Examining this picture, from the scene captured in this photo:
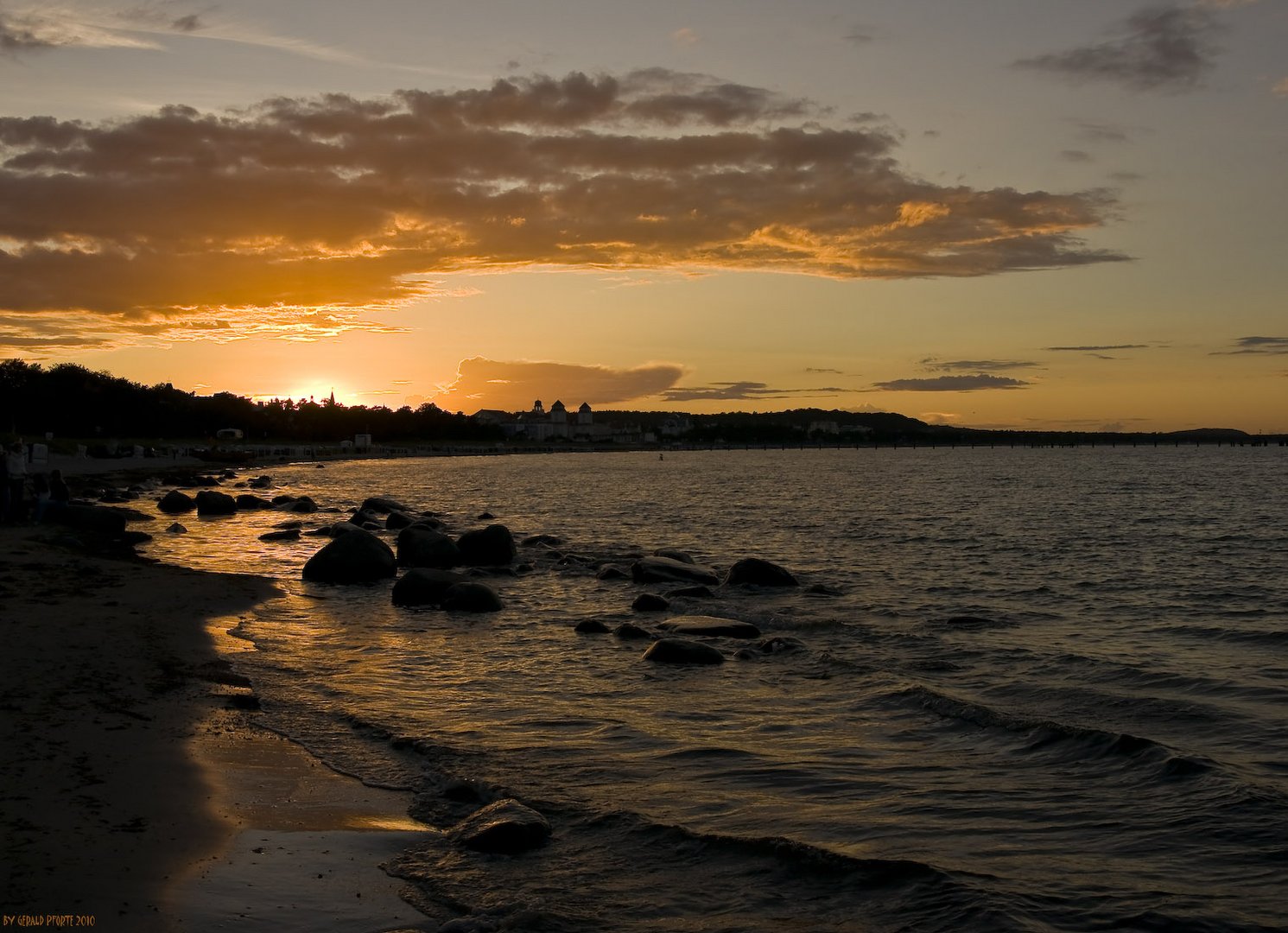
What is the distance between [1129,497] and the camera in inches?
2918

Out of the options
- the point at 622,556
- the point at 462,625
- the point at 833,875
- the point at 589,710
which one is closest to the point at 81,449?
the point at 622,556

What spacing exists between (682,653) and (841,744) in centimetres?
490

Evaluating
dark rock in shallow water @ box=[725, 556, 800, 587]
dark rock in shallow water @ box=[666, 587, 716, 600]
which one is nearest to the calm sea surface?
dark rock in shallow water @ box=[666, 587, 716, 600]

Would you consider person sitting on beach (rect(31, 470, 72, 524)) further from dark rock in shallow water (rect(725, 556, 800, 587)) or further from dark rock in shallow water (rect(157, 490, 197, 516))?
dark rock in shallow water (rect(725, 556, 800, 587))

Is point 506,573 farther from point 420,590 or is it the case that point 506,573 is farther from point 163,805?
point 163,805

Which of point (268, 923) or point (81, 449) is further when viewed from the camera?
point (81, 449)

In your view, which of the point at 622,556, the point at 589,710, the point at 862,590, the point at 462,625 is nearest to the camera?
the point at 589,710

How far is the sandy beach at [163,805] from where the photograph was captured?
23.7ft

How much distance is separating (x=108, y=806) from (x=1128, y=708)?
1233 cm

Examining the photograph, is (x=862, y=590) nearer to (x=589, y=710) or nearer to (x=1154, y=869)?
(x=589, y=710)

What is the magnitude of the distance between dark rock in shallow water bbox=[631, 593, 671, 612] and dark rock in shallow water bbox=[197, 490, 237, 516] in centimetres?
3172

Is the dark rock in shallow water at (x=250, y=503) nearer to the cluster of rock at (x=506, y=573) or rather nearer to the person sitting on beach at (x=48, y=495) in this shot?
the cluster of rock at (x=506, y=573)

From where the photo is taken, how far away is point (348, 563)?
26438mm

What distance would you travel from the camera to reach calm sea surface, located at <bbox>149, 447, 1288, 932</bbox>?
8070 mm
